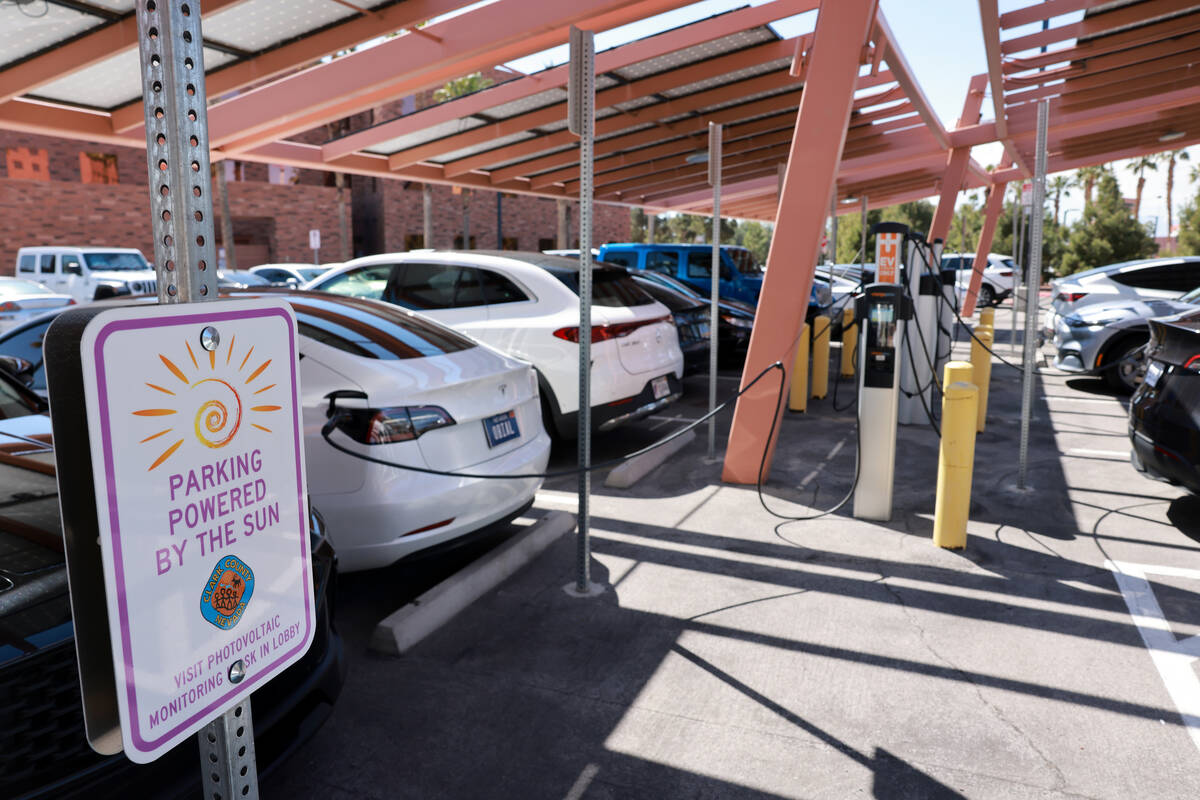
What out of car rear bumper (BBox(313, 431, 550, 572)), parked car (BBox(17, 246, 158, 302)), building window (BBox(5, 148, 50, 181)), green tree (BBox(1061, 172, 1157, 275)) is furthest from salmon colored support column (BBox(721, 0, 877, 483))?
green tree (BBox(1061, 172, 1157, 275))

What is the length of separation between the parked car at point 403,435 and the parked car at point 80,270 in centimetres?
1663

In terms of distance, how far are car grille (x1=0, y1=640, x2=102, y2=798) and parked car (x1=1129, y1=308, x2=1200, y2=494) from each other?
5.75 meters

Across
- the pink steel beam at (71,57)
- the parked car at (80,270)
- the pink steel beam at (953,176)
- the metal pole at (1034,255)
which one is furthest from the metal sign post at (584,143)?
the parked car at (80,270)

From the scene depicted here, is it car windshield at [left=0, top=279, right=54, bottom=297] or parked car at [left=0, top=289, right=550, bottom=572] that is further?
car windshield at [left=0, top=279, right=54, bottom=297]

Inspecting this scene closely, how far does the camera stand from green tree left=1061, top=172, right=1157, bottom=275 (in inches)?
1561

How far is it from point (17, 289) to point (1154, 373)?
15.7 metres

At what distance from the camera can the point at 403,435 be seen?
4.00 m

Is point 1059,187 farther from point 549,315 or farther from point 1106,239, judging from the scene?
point 549,315

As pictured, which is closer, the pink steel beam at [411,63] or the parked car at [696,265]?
the pink steel beam at [411,63]

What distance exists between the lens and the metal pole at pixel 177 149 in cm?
132

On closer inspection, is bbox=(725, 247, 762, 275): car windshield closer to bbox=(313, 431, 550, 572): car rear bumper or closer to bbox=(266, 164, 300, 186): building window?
bbox=(313, 431, 550, 572): car rear bumper

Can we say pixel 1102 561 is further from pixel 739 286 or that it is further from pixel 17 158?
pixel 17 158

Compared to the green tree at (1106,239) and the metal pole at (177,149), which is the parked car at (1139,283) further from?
the green tree at (1106,239)

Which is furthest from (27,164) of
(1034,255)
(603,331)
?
(1034,255)
